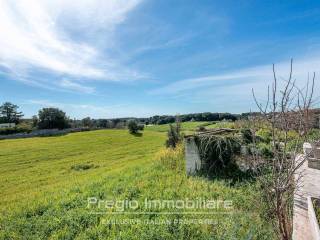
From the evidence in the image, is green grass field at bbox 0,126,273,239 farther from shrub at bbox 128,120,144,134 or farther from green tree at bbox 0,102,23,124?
green tree at bbox 0,102,23,124

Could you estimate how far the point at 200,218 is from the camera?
4.59 meters

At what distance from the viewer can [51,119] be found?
156ft

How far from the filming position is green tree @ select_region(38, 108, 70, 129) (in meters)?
47.1

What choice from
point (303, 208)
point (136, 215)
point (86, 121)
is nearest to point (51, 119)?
point (86, 121)

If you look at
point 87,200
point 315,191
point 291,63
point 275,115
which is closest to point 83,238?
point 87,200

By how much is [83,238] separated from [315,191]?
16.0ft

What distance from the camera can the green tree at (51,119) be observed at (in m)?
47.1

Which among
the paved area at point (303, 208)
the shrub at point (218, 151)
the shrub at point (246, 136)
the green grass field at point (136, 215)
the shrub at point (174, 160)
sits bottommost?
the green grass field at point (136, 215)

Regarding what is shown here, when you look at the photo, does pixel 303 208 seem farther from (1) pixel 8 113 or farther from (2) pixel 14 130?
(1) pixel 8 113

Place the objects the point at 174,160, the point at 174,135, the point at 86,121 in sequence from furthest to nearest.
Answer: the point at 86,121
the point at 174,135
the point at 174,160

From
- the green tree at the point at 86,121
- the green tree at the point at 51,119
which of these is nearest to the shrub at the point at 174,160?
the green tree at the point at 51,119

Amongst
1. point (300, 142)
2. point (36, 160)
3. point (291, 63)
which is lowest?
point (36, 160)

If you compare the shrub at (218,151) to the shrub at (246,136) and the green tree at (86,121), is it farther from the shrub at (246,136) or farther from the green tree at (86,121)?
the green tree at (86,121)

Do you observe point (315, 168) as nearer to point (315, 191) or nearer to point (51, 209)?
point (315, 191)
